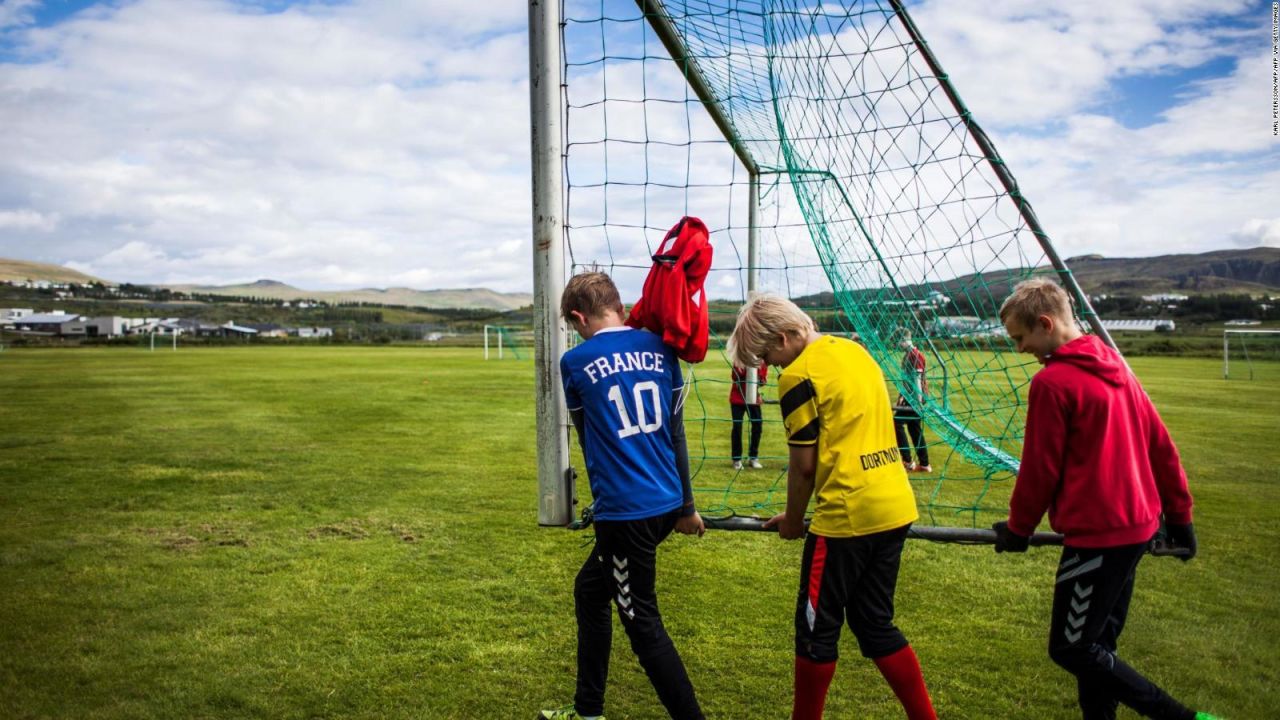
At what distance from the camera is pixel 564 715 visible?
3.32 m

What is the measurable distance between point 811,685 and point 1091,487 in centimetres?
122

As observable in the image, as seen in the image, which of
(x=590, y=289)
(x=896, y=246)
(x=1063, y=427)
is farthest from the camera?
(x=896, y=246)

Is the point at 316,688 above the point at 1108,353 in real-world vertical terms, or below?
below

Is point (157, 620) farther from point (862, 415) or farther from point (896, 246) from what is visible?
point (896, 246)

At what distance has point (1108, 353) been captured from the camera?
2775 millimetres

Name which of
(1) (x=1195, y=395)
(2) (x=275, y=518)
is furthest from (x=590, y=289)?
(1) (x=1195, y=395)

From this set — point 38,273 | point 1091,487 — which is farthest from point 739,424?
point 38,273

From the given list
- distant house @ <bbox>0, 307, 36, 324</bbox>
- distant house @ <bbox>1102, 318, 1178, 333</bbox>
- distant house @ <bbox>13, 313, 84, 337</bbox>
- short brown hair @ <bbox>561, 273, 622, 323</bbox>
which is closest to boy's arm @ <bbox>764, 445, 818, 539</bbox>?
short brown hair @ <bbox>561, 273, 622, 323</bbox>

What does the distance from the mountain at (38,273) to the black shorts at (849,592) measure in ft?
652

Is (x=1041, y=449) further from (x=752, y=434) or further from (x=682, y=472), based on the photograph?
(x=752, y=434)

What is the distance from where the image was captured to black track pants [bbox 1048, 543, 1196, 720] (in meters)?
→ 2.71

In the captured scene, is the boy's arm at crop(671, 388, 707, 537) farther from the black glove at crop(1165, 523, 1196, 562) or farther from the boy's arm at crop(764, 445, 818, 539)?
the black glove at crop(1165, 523, 1196, 562)

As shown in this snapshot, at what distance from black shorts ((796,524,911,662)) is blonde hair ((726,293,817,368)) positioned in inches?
28.7

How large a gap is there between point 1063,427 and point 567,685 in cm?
260
